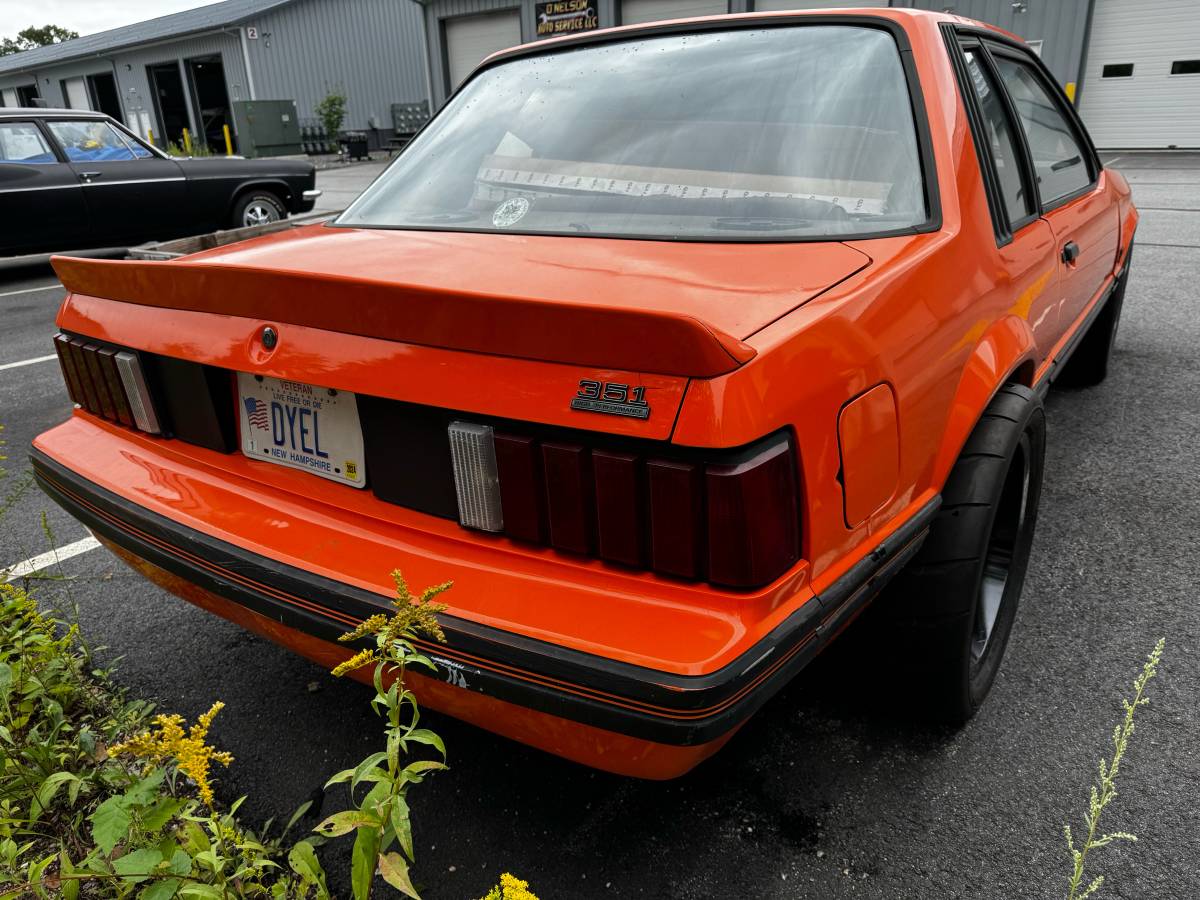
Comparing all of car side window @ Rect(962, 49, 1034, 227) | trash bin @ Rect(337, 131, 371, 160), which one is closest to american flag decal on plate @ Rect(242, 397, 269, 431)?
car side window @ Rect(962, 49, 1034, 227)

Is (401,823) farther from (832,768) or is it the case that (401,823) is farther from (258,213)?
(258,213)

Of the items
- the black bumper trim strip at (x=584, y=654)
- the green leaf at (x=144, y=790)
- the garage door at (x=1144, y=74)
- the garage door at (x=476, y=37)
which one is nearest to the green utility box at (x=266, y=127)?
the garage door at (x=476, y=37)

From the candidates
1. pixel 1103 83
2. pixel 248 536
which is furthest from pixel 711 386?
pixel 1103 83

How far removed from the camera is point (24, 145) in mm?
8352

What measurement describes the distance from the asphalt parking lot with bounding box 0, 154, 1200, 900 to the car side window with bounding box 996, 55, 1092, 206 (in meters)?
1.22

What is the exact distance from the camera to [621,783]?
1985mm

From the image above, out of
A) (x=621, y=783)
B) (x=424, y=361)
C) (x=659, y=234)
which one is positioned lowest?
(x=621, y=783)

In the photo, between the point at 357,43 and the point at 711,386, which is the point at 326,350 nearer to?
the point at 711,386

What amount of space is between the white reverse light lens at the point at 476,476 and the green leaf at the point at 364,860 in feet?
1.74

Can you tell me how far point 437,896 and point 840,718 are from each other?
1044 mm

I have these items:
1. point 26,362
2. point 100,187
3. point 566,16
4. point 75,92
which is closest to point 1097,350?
point 26,362

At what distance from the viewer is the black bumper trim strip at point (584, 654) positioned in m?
1.29

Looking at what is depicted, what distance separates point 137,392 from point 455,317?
41.8 inches

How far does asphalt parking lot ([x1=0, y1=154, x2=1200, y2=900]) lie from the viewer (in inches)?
67.7
